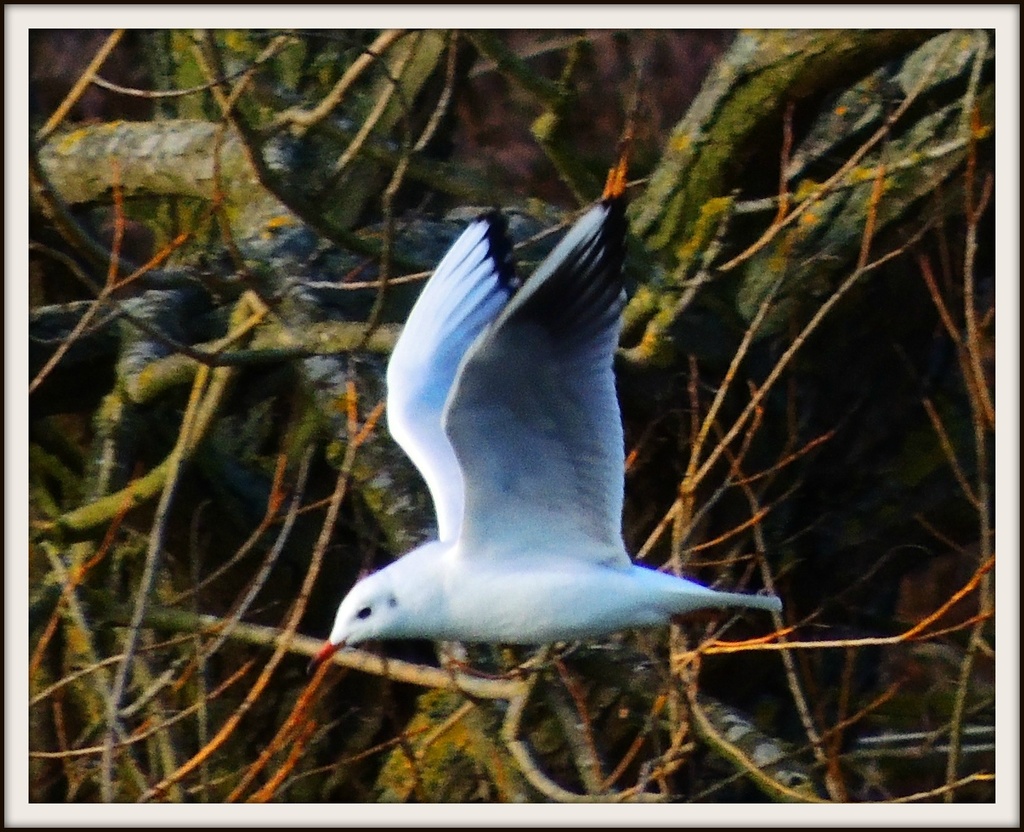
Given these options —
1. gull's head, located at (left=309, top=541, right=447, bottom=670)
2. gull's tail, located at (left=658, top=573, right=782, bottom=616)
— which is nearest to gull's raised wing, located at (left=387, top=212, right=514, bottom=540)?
gull's head, located at (left=309, top=541, right=447, bottom=670)

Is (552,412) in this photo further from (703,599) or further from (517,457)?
(703,599)

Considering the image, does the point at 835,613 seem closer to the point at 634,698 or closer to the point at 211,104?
the point at 634,698

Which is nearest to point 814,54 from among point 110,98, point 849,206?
point 849,206

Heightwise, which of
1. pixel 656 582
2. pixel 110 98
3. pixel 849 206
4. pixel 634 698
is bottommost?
pixel 634 698

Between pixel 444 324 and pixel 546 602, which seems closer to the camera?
pixel 546 602

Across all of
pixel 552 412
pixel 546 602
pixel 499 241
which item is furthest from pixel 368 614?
pixel 499 241

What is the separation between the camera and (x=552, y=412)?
2.83 m

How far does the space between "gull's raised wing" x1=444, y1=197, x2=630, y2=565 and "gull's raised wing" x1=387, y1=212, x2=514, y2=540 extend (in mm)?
252

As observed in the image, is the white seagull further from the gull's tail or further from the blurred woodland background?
the blurred woodland background

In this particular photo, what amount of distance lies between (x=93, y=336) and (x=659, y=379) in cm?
139

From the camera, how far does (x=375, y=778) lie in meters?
4.74

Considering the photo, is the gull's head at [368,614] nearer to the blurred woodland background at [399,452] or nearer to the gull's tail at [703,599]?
the blurred woodland background at [399,452]

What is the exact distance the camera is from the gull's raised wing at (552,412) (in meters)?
2.64

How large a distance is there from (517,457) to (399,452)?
95 centimetres
